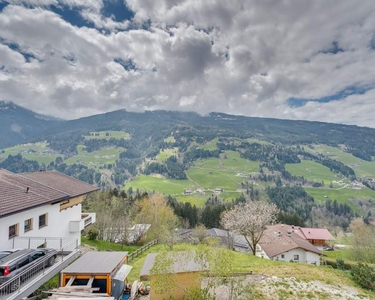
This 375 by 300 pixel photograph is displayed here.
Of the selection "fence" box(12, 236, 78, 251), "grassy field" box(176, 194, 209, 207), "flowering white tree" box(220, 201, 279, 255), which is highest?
"fence" box(12, 236, 78, 251)

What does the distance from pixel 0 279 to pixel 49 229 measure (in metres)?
11.0

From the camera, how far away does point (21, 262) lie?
41.5 ft

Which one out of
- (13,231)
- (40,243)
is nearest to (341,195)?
(40,243)

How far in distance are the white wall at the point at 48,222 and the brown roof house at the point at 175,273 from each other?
359 inches

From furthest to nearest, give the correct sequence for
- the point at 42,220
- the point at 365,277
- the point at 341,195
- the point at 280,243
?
the point at 341,195 < the point at 280,243 < the point at 365,277 < the point at 42,220

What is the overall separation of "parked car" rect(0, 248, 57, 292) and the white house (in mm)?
2552

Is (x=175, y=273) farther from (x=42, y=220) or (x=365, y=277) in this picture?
(x=365, y=277)

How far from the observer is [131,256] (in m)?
34.9

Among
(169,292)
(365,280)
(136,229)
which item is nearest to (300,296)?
(365,280)

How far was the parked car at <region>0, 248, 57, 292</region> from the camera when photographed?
11492 mm

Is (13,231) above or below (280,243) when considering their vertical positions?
above

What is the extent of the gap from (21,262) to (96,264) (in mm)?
3739

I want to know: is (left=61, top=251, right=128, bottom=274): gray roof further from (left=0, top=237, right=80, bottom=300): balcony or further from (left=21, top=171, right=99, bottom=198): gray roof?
(left=21, top=171, right=99, bottom=198): gray roof

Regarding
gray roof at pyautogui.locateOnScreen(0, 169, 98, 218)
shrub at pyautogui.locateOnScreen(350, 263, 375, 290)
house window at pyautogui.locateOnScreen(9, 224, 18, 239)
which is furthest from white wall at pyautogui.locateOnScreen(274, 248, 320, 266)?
house window at pyautogui.locateOnScreen(9, 224, 18, 239)
